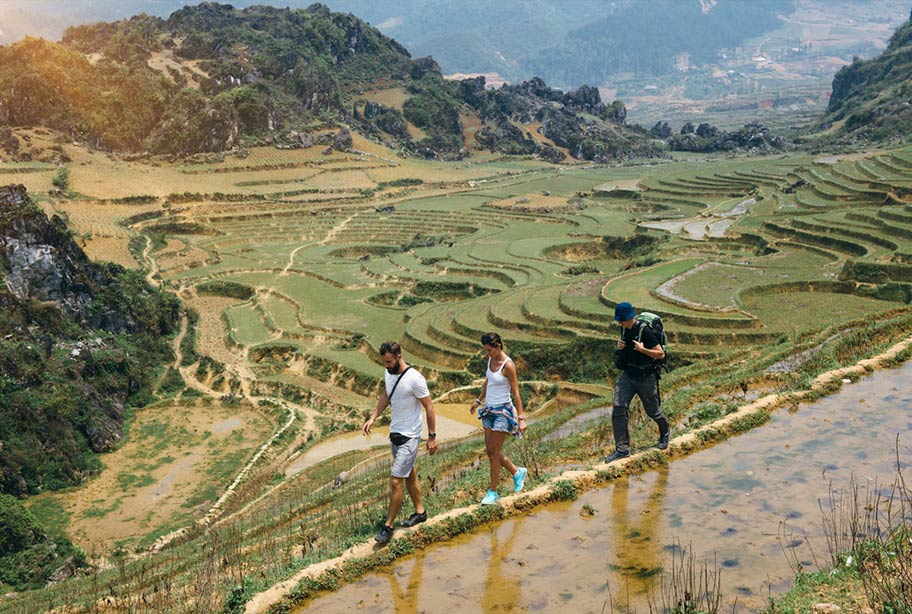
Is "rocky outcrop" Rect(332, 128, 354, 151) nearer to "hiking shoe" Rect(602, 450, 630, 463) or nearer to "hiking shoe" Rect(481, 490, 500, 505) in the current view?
"hiking shoe" Rect(602, 450, 630, 463)

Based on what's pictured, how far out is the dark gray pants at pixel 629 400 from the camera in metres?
10.6

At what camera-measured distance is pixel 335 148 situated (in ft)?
311

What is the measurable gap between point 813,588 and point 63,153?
269ft

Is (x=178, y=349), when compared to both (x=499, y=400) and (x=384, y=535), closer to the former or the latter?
(x=384, y=535)

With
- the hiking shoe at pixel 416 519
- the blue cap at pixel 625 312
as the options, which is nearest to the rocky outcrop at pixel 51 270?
the hiking shoe at pixel 416 519

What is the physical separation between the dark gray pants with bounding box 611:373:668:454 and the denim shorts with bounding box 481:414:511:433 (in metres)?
1.88

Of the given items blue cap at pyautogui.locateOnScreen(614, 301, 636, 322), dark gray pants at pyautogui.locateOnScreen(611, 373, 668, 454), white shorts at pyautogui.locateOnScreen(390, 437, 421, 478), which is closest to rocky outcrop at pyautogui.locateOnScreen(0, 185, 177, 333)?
white shorts at pyautogui.locateOnScreen(390, 437, 421, 478)

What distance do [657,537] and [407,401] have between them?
3.37 meters

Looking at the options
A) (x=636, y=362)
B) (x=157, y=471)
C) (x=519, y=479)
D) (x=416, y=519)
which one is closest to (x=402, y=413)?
(x=416, y=519)

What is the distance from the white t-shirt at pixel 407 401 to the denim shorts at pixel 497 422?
3.66ft

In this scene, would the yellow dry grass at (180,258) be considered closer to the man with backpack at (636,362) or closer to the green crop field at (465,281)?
the green crop field at (465,281)

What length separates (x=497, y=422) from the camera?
9.78 meters

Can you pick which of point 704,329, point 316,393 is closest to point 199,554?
point 316,393

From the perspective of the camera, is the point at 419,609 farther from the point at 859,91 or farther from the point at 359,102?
the point at 859,91
